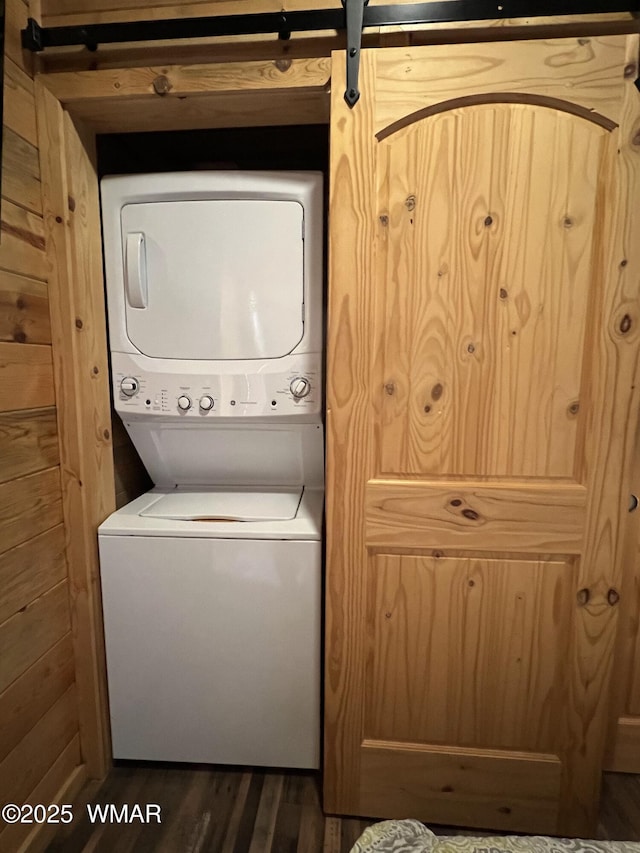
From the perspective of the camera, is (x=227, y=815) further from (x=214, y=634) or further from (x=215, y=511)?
(x=215, y=511)

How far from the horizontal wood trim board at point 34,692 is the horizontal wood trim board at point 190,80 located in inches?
58.8

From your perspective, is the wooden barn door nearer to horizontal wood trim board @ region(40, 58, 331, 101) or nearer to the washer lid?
horizontal wood trim board @ region(40, 58, 331, 101)

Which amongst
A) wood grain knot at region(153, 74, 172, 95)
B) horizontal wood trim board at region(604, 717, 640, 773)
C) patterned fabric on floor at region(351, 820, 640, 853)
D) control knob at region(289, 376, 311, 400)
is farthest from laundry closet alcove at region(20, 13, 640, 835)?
patterned fabric on floor at region(351, 820, 640, 853)

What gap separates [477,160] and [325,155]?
2.67ft

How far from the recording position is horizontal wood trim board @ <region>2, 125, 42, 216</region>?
1.03 metres

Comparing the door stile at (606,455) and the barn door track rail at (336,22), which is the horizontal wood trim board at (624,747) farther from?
the barn door track rail at (336,22)

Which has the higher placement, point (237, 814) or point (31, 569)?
point (31, 569)

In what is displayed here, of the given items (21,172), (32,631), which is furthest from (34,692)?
(21,172)

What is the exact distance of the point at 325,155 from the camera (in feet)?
5.29

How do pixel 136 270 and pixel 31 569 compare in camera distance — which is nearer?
pixel 31 569

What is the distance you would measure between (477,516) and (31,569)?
117 centimetres

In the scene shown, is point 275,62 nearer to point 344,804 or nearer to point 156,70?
point 156,70

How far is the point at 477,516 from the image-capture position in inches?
42.8

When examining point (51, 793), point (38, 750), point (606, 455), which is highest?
point (606, 455)
